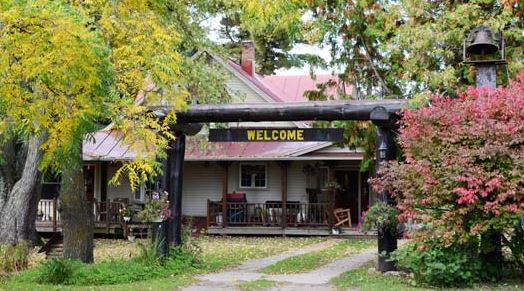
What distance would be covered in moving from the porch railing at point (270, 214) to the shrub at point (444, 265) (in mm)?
11947

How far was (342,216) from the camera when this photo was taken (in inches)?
982

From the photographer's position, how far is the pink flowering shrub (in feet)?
35.0

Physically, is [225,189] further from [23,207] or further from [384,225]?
[384,225]

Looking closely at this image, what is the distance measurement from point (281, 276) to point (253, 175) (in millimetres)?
13534

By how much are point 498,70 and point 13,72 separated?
36.3 ft

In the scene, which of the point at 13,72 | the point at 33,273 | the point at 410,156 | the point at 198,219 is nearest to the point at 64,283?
the point at 33,273

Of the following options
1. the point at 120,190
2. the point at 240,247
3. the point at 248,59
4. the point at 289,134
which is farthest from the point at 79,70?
the point at 248,59

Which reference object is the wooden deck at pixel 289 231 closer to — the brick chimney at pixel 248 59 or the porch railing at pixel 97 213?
the porch railing at pixel 97 213

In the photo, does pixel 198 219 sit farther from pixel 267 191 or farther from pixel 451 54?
pixel 451 54

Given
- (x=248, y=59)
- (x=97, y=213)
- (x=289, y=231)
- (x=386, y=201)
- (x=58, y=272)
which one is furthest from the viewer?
(x=248, y=59)

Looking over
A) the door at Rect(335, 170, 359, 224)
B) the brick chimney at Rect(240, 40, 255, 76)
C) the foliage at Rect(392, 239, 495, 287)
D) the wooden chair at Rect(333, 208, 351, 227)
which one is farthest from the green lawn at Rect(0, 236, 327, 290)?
the brick chimney at Rect(240, 40, 255, 76)

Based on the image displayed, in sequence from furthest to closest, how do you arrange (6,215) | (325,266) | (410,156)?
1. (6,215)
2. (325,266)
3. (410,156)

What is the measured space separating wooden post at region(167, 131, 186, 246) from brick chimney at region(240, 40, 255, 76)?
635 inches

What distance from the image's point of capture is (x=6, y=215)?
20016mm
